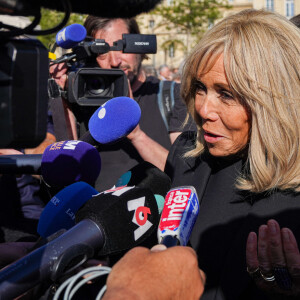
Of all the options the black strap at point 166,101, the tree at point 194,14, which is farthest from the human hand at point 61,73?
the tree at point 194,14

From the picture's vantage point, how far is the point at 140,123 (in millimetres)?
2398

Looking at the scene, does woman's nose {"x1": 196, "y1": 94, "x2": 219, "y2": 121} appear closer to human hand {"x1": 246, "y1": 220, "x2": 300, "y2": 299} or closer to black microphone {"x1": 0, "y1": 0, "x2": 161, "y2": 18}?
human hand {"x1": 246, "y1": 220, "x2": 300, "y2": 299}

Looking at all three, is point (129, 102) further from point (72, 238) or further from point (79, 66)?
point (72, 238)

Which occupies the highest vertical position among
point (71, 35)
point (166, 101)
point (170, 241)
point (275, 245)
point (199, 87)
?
point (71, 35)

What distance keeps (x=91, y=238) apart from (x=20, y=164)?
40 centimetres

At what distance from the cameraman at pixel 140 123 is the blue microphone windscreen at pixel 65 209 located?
3.21 feet

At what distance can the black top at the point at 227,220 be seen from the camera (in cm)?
130

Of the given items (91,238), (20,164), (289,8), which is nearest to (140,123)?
(20,164)

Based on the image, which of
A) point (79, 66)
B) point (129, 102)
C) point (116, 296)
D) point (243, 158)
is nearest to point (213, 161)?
point (243, 158)

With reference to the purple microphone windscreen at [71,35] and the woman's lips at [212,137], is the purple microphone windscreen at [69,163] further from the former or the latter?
the purple microphone windscreen at [71,35]

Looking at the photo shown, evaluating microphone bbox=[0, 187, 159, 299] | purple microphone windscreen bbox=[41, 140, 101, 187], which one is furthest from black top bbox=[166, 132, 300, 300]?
purple microphone windscreen bbox=[41, 140, 101, 187]

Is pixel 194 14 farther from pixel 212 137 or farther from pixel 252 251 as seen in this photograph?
pixel 252 251

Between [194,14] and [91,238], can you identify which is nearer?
[91,238]

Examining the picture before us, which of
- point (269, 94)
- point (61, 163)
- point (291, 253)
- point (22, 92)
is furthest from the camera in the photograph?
point (269, 94)
